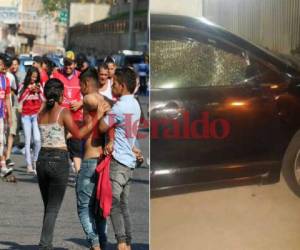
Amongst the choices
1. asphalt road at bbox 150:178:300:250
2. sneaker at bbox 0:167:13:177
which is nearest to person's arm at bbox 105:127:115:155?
asphalt road at bbox 150:178:300:250

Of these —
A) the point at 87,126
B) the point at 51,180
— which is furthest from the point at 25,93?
the point at 87,126

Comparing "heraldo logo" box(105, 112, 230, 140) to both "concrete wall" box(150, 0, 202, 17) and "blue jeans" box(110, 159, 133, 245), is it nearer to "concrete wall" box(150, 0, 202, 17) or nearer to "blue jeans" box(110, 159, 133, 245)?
"concrete wall" box(150, 0, 202, 17)

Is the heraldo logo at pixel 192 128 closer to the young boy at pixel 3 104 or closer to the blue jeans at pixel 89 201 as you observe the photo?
the blue jeans at pixel 89 201

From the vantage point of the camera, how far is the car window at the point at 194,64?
325 cm

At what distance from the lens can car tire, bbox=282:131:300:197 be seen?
3.27 meters

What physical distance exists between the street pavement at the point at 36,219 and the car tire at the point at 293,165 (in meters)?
2.64

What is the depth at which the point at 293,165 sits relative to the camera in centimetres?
328

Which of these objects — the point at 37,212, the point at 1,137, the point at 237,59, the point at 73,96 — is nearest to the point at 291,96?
the point at 237,59

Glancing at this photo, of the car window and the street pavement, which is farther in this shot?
the street pavement

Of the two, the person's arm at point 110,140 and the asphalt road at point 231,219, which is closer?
the asphalt road at point 231,219

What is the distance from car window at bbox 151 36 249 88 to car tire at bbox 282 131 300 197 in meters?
0.35

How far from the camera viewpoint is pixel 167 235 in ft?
11.0

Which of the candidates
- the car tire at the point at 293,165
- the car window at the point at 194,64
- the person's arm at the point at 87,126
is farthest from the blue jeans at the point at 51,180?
the car tire at the point at 293,165

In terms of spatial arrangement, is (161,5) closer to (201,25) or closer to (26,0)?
(201,25)
